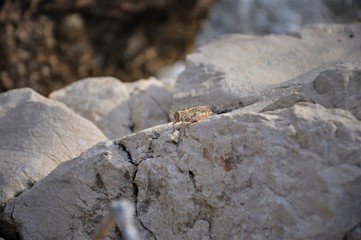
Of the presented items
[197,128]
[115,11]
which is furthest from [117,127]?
[115,11]

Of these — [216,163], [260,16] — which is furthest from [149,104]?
[260,16]

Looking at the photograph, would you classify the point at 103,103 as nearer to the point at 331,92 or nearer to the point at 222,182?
the point at 222,182

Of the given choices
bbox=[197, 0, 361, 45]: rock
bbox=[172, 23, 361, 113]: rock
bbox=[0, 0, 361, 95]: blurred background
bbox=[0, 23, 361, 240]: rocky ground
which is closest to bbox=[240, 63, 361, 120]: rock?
bbox=[0, 23, 361, 240]: rocky ground

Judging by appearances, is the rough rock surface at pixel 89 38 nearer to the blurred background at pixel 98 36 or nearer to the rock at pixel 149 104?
the blurred background at pixel 98 36

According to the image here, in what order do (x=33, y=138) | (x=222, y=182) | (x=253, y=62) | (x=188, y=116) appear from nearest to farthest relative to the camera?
(x=222, y=182), (x=188, y=116), (x=33, y=138), (x=253, y=62)

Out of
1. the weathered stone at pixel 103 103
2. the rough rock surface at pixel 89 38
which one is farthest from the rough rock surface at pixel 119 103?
the rough rock surface at pixel 89 38

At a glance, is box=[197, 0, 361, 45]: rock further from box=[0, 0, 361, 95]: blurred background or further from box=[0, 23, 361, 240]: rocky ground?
box=[0, 23, 361, 240]: rocky ground
